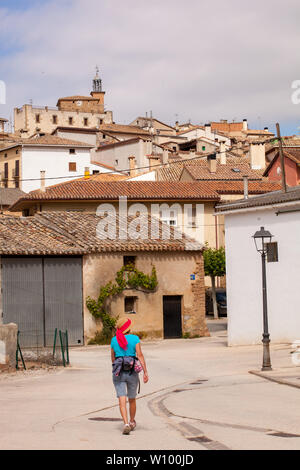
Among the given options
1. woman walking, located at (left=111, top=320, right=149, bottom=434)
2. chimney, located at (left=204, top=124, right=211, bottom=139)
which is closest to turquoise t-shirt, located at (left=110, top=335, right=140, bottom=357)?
woman walking, located at (left=111, top=320, right=149, bottom=434)

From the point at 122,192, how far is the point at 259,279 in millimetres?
25351

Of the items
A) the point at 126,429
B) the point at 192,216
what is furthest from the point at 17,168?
the point at 126,429

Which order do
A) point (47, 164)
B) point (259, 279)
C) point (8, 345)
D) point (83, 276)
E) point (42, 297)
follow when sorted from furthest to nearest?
point (47, 164)
point (83, 276)
point (42, 297)
point (259, 279)
point (8, 345)

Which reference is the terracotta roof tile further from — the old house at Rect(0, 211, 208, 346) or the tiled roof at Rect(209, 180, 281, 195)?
the old house at Rect(0, 211, 208, 346)

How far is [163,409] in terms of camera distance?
13.0 m

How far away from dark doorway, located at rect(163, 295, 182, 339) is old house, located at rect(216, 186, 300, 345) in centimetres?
613

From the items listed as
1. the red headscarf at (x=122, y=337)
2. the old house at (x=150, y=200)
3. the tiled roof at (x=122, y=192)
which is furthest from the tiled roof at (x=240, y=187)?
the red headscarf at (x=122, y=337)

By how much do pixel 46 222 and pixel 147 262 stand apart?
514 cm

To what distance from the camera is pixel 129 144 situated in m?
81.4

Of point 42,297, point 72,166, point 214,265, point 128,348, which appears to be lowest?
point 128,348

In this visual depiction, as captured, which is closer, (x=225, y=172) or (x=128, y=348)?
(x=128, y=348)

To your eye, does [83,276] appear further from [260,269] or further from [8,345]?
[8,345]
